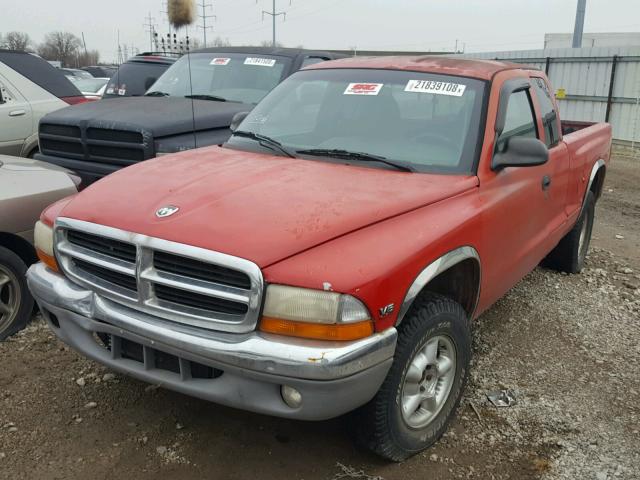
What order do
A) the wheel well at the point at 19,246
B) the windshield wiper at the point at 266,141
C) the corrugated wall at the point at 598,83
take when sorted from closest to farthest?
the windshield wiper at the point at 266,141 < the wheel well at the point at 19,246 < the corrugated wall at the point at 598,83

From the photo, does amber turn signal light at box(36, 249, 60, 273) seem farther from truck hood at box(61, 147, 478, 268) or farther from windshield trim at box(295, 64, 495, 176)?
windshield trim at box(295, 64, 495, 176)

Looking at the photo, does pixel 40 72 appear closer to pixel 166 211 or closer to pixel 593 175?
pixel 166 211

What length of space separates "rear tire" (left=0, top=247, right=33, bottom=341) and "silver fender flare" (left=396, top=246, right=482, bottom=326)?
266 centimetres

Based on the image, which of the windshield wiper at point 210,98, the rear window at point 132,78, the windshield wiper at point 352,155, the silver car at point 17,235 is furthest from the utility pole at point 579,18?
the silver car at point 17,235

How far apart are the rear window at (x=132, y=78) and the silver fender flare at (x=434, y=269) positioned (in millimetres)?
6847

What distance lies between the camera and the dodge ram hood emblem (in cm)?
258

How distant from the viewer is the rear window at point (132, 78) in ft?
29.2

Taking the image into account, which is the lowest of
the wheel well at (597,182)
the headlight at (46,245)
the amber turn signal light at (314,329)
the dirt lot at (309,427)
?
the dirt lot at (309,427)

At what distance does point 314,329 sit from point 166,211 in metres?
0.86

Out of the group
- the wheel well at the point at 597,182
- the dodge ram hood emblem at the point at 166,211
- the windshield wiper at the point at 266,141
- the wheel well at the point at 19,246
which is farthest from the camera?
the wheel well at the point at 597,182

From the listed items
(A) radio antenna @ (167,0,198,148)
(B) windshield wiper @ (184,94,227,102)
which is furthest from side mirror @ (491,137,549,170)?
(B) windshield wiper @ (184,94,227,102)

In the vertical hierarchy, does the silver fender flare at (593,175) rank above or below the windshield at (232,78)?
below

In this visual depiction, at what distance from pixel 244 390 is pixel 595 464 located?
1.81 metres

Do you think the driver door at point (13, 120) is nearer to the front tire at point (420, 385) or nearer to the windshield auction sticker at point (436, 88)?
the windshield auction sticker at point (436, 88)
